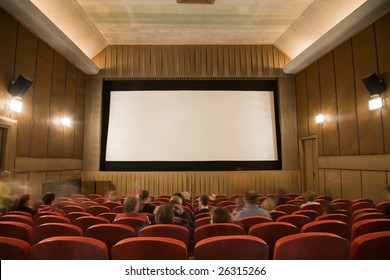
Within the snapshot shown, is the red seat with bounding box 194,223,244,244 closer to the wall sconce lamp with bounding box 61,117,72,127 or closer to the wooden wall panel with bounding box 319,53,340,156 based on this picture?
the wooden wall panel with bounding box 319,53,340,156

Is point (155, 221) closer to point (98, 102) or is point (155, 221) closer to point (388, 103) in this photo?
point (388, 103)

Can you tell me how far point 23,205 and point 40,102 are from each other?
435 centimetres

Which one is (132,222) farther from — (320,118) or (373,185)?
(320,118)

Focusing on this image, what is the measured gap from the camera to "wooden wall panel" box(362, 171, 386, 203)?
261 inches

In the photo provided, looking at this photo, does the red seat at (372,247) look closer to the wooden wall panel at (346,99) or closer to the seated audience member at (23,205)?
the seated audience member at (23,205)

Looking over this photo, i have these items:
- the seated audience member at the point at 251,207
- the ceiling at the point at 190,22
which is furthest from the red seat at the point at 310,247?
the ceiling at the point at 190,22

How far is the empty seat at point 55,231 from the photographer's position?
250cm

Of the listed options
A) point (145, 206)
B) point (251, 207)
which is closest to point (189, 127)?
point (145, 206)

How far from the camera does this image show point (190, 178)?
1073cm

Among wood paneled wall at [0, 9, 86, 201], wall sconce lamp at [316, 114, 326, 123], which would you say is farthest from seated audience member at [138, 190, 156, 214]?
wall sconce lamp at [316, 114, 326, 123]

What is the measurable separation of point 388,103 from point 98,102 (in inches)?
360

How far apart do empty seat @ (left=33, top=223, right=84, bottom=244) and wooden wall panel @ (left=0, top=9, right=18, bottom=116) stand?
15.9 ft

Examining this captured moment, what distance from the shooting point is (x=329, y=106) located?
890 cm
